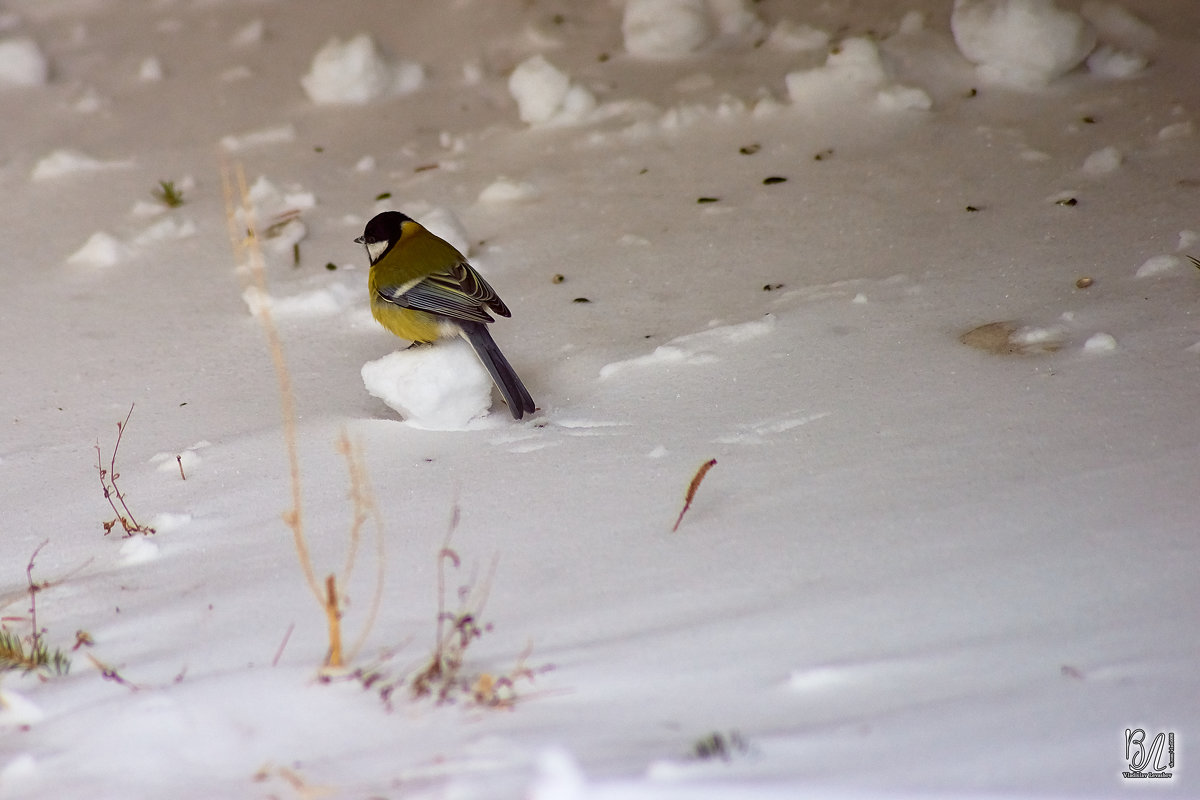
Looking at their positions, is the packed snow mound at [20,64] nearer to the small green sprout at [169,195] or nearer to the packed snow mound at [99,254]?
the small green sprout at [169,195]

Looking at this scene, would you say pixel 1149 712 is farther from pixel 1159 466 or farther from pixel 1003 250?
pixel 1003 250

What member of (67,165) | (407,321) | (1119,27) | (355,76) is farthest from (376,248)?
(1119,27)

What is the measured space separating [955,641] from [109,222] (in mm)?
3935

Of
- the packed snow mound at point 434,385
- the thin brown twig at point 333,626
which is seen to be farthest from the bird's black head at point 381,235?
the thin brown twig at point 333,626

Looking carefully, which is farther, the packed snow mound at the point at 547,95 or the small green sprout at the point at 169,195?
the packed snow mound at the point at 547,95

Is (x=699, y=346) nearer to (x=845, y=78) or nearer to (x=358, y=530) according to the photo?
(x=358, y=530)

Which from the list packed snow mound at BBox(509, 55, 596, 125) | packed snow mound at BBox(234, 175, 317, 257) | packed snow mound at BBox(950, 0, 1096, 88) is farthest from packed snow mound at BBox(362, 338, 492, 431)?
packed snow mound at BBox(950, 0, 1096, 88)

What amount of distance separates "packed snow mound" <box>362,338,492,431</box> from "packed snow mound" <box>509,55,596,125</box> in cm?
218

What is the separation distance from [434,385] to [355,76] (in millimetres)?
2861

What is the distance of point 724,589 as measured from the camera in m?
2.23

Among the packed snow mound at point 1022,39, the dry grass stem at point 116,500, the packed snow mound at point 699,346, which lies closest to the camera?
the dry grass stem at point 116,500

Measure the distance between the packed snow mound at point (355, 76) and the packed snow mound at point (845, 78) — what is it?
6.13 ft

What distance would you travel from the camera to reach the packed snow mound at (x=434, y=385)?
10.4ft

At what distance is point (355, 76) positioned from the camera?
549 cm
